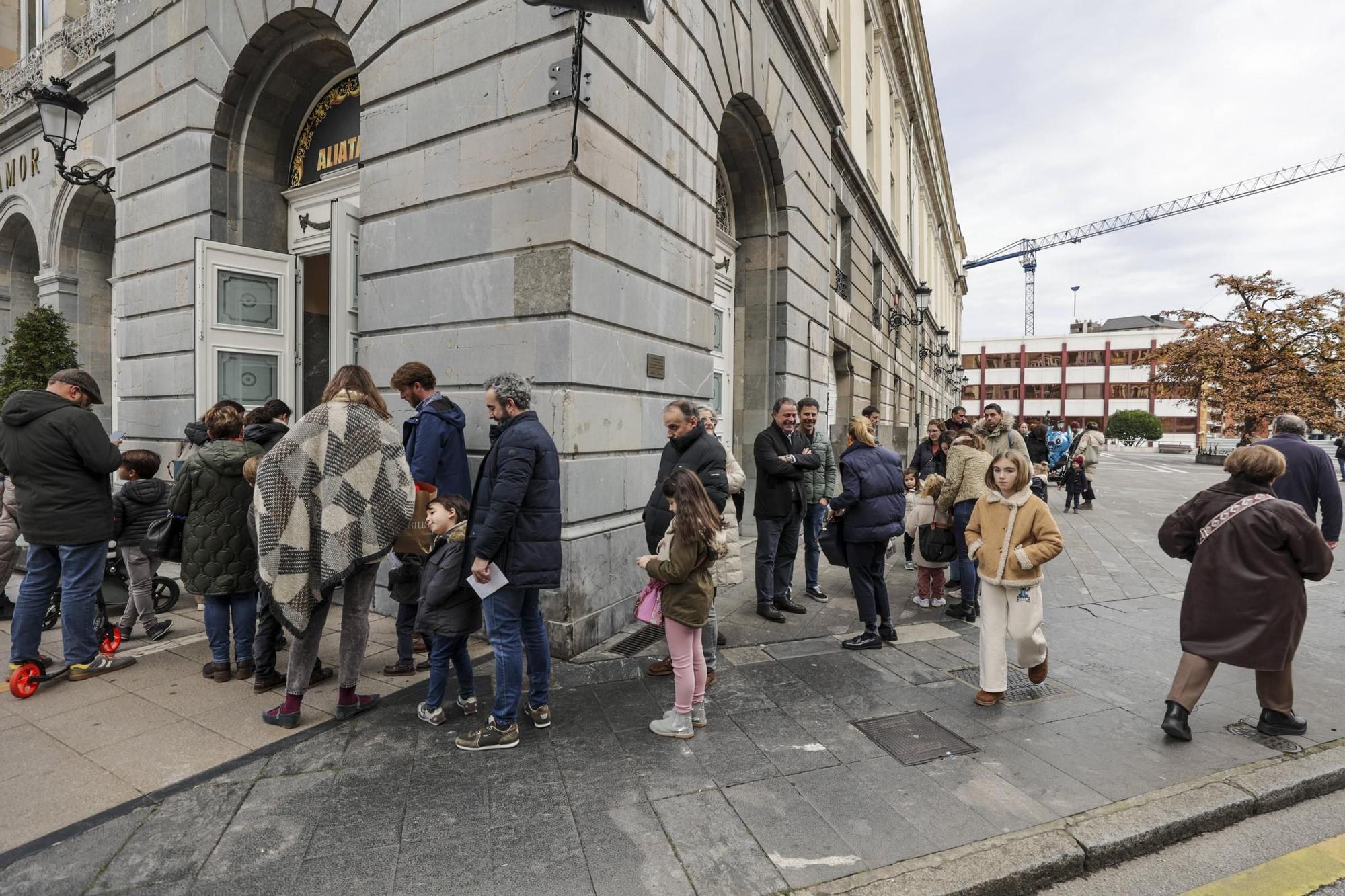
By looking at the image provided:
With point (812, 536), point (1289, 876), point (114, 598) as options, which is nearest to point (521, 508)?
point (1289, 876)

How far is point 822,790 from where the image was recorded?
3.16 m

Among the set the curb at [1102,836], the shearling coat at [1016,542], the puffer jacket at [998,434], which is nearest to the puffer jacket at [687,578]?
the curb at [1102,836]

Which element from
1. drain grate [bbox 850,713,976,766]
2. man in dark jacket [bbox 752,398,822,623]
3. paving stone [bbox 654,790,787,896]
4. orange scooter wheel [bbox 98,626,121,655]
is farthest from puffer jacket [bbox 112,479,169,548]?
drain grate [bbox 850,713,976,766]

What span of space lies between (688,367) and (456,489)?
9.03 feet

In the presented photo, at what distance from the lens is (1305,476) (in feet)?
18.5

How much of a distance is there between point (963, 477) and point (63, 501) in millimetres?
6436

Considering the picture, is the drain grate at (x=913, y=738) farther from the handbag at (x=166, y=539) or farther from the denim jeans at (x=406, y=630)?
the handbag at (x=166, y=539)

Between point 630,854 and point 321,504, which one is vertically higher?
point 321,504

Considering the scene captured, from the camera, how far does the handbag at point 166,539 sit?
4738 mm

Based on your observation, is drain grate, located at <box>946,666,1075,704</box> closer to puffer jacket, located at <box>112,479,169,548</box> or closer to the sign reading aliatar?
puffer jacket, located at <box>112,479,169,548</box>

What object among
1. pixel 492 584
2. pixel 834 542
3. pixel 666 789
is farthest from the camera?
pixel 834 542

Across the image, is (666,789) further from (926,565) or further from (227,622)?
(926,565)

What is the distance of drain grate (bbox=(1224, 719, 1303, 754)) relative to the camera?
3.69 m

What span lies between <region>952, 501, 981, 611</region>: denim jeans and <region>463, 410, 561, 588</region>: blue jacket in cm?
391
